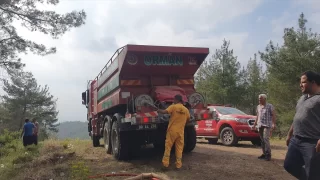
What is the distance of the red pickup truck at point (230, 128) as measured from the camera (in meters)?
11.3

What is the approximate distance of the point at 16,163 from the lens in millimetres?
9070

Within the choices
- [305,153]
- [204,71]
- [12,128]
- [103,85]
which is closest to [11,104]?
[12,128]

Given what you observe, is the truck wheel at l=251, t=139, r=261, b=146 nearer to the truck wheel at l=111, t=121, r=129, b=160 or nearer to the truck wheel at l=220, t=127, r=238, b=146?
the truck wheel at l=220, t=127, r=238, b=146

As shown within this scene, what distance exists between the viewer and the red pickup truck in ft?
37.2

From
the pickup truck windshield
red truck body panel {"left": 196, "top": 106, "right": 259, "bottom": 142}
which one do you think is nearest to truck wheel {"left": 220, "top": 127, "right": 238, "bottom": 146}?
red truck body panel {"left": 196, "top": 106, "right": 259, "bottom": 142}

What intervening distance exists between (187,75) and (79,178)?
4.35m

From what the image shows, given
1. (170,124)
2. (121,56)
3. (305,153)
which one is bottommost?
(305,153)

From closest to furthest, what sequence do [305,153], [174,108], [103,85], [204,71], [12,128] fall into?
[305,153] → [174,108] → [103,85] → [204,71] → [12,128]

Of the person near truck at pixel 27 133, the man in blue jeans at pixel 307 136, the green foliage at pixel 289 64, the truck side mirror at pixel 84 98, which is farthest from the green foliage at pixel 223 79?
the man in blue jeans at pixel 307 136

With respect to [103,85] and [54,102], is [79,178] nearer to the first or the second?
[103,85]

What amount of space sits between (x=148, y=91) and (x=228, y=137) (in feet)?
15.3

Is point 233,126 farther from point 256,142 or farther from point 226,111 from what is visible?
point 256,142

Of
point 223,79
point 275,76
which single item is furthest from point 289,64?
point 223,79

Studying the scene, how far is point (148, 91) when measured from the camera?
8.43 metres
